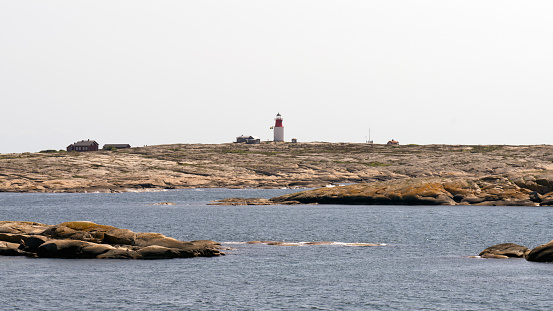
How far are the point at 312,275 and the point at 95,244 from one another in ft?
60.3

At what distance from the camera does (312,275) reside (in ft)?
152

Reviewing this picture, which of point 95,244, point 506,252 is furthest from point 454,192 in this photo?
point 95,244

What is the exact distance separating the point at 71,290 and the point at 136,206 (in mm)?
80176

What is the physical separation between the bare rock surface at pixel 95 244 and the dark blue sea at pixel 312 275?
1.62 metres

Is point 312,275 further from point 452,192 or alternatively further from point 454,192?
point 452,192

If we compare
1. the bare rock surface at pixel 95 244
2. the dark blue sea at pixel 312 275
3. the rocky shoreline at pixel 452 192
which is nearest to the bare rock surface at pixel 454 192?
the rocky shoreline at pixel 452 192

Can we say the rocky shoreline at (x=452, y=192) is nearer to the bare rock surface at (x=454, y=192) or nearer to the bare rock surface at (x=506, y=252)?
the bare rock surface at (x=454, y=192)

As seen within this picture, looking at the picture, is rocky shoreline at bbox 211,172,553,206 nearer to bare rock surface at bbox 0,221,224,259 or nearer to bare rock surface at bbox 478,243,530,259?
bare rock surface at bbox 478,243,530,259

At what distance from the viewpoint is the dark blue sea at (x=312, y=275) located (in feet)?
124

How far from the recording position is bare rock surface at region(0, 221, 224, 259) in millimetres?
53500

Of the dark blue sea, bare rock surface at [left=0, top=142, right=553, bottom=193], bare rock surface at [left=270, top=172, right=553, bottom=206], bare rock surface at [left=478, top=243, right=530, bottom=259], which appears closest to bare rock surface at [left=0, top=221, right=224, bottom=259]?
the dark blue sea

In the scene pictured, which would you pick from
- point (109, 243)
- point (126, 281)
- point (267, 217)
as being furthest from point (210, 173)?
point (126, 281)

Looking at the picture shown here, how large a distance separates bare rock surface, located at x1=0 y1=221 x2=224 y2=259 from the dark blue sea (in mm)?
1621

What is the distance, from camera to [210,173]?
18562 cm
